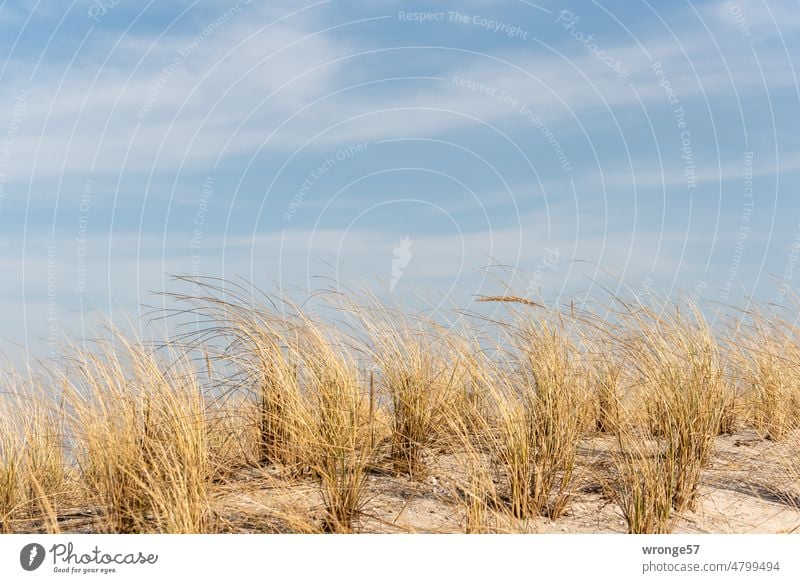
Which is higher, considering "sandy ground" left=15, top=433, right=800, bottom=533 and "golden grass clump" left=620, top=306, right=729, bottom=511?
"golden grass clump" left=620, top=306, right=729, bottom=511

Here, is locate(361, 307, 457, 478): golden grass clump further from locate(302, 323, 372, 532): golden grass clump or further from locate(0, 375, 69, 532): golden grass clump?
locate(0, 375, 69, 532): golden grass clump

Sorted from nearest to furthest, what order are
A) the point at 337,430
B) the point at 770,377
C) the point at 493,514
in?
1. the point at 493,514
2. the point at 337,430
3. the point at 770,377

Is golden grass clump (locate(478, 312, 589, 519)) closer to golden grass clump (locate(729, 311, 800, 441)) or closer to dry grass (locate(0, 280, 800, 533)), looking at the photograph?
dry grass (locate(0, 280, 800, 533))

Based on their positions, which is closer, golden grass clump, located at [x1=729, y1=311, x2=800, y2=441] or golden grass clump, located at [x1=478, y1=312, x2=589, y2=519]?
golden grass clump, located at [x1=478, y1=312, x2=589, y2=519]

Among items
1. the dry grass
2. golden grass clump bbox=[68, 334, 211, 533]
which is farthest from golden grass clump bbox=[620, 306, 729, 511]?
golden grass clump bbox=[68, 334, 211, 533]

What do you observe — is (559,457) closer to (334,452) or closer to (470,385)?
Answer: (470,385)

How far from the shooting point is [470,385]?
512cm

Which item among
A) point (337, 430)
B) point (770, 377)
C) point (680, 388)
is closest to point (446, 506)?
point (337, 430)

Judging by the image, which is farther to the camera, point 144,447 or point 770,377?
point 770,377

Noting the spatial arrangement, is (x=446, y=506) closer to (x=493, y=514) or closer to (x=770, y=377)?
(x=493, y=514)

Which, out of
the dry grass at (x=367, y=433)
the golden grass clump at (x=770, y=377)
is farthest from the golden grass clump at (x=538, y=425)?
the golden grass clump at (x=770, y=377)
